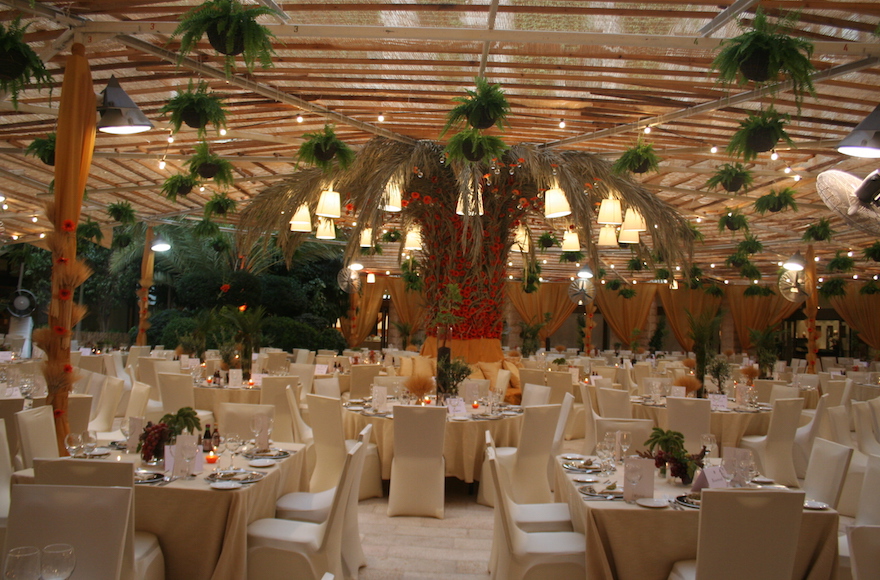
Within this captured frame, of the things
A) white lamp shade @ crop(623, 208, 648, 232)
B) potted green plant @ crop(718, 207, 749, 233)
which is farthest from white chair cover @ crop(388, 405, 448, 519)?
potted green plant @ crop(718, 207, 749, 233)

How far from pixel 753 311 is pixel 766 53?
23329 millimetres

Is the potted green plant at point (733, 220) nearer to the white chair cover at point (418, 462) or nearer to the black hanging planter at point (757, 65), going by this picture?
the black hanging planter at point (757, 65)

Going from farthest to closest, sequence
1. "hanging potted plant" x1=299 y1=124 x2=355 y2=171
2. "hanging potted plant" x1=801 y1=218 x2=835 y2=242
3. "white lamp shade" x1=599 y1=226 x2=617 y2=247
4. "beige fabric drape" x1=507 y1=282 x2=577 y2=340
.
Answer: "beige fabric drape" x1=507 y1=282 x2=577 y2=340, "hanging potted plant" x1=801 y1=218 x2=835 y2=242, "white lamp shade" x1=599 y1=226 x2=617 y2=247, "hanging potted plant" x1=299 y1=124 x2=355 y2=171

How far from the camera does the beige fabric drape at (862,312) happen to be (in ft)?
76.6

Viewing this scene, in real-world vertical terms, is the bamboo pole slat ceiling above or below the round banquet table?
above

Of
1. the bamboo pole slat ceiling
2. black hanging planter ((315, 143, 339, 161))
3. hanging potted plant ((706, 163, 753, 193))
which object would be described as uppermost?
the bamboo pole slat ceiling

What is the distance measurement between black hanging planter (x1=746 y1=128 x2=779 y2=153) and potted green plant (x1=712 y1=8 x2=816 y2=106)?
45.2 inches

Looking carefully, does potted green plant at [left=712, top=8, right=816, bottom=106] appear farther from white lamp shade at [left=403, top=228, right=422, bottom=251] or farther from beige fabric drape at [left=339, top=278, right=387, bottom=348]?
beige fabric drape at [left=339, top=278, right=387, bottom=348]

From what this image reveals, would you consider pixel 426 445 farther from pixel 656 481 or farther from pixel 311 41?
pixel 311 41

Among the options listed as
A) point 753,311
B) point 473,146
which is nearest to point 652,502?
point 473,146

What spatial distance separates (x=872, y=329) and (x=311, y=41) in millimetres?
23480

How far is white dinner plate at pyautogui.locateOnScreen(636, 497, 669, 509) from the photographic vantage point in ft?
11.1

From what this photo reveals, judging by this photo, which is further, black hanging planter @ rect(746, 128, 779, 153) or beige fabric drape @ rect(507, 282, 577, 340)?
beige fabric drape @ rect(507, 282, 577, 340)

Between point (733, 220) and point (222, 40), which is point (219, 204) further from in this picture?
point (733, 220)
